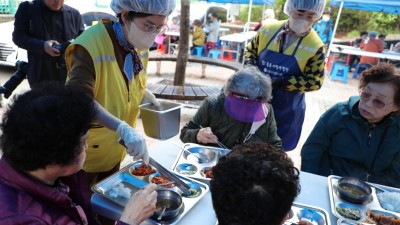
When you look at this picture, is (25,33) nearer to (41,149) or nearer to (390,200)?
(41,149)

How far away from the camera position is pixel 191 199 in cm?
170

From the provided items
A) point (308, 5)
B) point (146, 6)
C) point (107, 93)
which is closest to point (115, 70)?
point (107, 93)

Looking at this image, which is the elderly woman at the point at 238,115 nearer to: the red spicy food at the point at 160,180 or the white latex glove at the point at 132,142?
the red spicy food at the point at 160,180

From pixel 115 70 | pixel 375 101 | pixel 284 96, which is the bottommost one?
pixel 284 96

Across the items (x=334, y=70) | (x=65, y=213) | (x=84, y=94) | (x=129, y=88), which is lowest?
(x=334, y=70)

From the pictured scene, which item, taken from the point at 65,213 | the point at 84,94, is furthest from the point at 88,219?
the point at 84,94

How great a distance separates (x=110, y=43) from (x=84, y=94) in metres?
0.64

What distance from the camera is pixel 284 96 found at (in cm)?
293

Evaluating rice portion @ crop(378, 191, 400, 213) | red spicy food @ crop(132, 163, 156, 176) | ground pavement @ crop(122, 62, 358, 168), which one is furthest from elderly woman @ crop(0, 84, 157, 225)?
ground pavement @ crop(122, 62, 358, 168)

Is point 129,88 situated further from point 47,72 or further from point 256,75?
point 47,72

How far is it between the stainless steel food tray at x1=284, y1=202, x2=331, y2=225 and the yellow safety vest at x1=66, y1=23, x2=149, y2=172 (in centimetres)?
116

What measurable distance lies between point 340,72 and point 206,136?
28.9 feet

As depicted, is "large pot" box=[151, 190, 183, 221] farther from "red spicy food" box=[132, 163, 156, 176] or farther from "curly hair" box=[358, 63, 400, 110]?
"curly hair" box=[358, 63, 400, 110]

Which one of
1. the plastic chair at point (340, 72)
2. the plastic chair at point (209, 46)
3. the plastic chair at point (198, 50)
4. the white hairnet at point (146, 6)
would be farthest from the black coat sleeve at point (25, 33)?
the plastic chair at point (340, 72)
